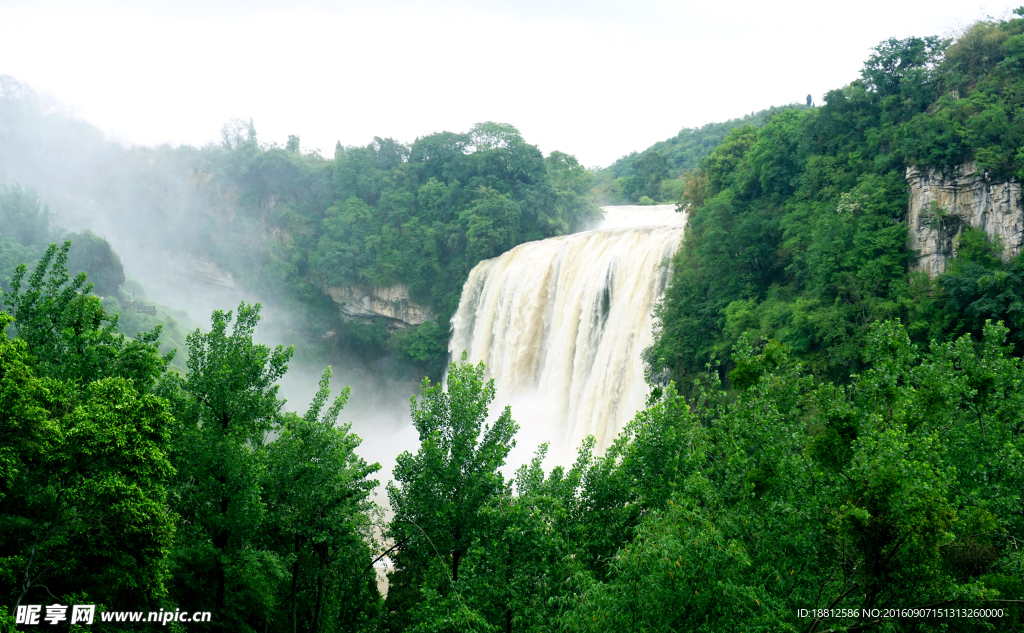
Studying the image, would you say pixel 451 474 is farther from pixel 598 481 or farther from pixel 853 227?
pixel 853 227

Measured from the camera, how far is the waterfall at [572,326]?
29078 millimetres

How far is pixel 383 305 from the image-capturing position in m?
51.6

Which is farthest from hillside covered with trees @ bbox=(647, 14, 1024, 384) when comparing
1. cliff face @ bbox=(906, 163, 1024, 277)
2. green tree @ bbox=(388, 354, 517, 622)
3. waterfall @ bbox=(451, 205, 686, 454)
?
green tree @ bbox=(388, 354, 517, 622)

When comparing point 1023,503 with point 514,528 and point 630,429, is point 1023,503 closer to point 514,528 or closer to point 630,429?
point 630,429

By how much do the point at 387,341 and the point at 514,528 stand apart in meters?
42.4

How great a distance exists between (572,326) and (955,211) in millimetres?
16062

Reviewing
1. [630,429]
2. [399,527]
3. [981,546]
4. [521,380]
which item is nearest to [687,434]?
[630,429]

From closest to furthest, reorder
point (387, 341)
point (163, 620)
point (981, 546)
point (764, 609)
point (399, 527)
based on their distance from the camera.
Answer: point (764, 609) < point (981, 546) < point (163, 620) < point (399, 527) < point (387, 341)

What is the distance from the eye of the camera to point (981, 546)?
9086mm

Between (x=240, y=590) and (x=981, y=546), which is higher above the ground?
(x=981, y=546)

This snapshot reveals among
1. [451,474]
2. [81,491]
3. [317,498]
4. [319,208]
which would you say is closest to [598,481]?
[451,474]

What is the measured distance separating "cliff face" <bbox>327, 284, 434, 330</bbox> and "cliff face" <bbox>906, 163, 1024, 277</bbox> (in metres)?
34.1

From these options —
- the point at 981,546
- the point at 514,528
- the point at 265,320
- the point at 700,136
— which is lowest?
the point at 265,320

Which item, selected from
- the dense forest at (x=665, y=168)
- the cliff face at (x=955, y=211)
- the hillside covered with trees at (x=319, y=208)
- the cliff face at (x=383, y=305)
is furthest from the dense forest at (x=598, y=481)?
the dense forest at (x=665, y=168)
